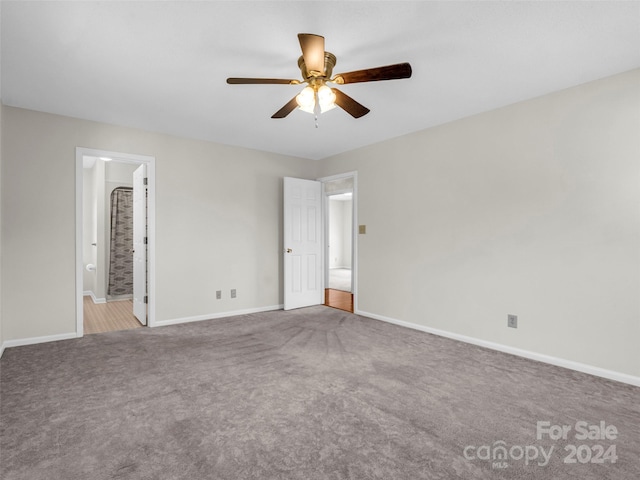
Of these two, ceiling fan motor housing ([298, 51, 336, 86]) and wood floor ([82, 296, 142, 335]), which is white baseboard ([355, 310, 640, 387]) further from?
wood floor ([82, 296, 142, 335])

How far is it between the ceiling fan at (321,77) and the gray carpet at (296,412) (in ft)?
7.10

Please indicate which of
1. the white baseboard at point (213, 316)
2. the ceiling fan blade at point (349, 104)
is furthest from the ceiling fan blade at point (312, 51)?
the white baseboard at point (213, 316)

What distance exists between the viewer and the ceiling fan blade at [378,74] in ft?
6.69

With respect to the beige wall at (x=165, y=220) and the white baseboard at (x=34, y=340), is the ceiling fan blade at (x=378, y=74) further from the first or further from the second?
the white baseboard at (x=34, y=340)

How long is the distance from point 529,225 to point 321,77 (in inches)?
96.3

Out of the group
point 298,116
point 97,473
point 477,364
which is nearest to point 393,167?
point 298,116

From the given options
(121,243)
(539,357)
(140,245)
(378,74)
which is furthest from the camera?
(121,243)

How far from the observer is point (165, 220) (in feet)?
14.6

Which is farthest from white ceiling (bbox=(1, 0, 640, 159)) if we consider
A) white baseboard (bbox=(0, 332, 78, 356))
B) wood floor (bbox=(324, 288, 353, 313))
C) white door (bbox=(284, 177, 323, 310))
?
wood floor (bbox=(324, 288, 353, 313))

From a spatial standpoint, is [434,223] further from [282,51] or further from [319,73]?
[282,51]

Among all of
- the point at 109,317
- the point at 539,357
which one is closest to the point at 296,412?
the point at 539,357

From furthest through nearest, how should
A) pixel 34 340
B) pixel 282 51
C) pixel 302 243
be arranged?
pixel 302 243, pixel 34 340, pixel 282 51

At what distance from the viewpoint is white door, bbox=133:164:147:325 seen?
174 inches

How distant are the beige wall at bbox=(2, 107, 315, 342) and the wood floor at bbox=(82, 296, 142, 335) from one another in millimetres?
469
